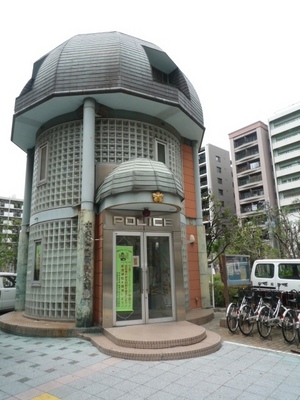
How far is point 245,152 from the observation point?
46.5 metres

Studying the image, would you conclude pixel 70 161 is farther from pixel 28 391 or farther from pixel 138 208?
pixel 28 391

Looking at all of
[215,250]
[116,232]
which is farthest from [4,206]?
[116,232]

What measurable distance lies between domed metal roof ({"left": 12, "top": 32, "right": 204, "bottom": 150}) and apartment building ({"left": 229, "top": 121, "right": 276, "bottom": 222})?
35533 millimetres

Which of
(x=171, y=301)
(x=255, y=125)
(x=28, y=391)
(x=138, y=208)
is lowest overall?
(x=28, y=391)

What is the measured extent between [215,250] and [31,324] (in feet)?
39.7

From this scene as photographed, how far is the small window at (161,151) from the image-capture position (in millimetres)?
10016

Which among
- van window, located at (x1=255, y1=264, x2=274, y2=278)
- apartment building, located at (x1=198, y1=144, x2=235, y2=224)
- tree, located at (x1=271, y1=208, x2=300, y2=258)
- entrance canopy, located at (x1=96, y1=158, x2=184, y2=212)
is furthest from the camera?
apartment building, located at (x1=198, y1=144, x2=235, y2=224)

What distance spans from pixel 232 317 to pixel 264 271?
13.4 feet

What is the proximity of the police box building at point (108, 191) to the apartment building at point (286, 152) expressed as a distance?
33889mm

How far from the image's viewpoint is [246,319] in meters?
7.11

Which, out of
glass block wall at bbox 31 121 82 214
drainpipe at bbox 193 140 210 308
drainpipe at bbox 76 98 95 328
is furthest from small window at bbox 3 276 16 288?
drainpipe at bbox 193 140 210 308

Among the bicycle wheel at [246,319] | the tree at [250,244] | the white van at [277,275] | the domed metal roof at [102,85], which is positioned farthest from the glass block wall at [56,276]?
the tree at [250,244]

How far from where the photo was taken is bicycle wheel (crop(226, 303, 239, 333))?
7.30 m

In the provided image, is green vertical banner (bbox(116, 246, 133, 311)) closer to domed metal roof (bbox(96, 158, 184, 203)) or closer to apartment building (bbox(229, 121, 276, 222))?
domed metal roof (bbox(96, 158, 184, 203))
